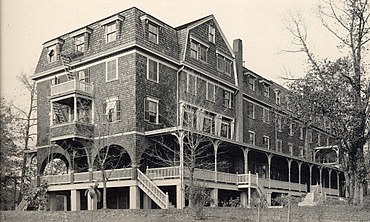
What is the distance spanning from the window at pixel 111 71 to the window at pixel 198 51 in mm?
5488

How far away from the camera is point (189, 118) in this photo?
27.0 metres

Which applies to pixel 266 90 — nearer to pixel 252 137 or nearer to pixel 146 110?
pixel 252 137

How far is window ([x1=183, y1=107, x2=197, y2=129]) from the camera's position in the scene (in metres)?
26.3

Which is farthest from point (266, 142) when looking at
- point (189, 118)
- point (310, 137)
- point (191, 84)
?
point (189, 118)

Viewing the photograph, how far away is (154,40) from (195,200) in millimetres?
10952

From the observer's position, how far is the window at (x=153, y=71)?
27.5 meters

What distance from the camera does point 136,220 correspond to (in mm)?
19219

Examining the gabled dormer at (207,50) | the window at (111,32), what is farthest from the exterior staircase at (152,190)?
the gabled dormer at (207,50)

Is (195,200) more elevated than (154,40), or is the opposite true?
(154,40)

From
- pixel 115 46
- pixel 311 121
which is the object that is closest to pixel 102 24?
pixel 115 46

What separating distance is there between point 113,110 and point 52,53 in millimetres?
7061

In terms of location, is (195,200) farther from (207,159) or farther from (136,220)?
(207,159)

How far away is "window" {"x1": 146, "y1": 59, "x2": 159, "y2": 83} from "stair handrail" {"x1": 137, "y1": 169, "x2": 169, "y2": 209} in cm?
534

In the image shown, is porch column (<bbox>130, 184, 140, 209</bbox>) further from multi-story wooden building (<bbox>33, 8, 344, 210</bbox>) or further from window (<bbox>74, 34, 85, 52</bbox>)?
window (<bbox>74, 34, 85, 52</bbox>)
